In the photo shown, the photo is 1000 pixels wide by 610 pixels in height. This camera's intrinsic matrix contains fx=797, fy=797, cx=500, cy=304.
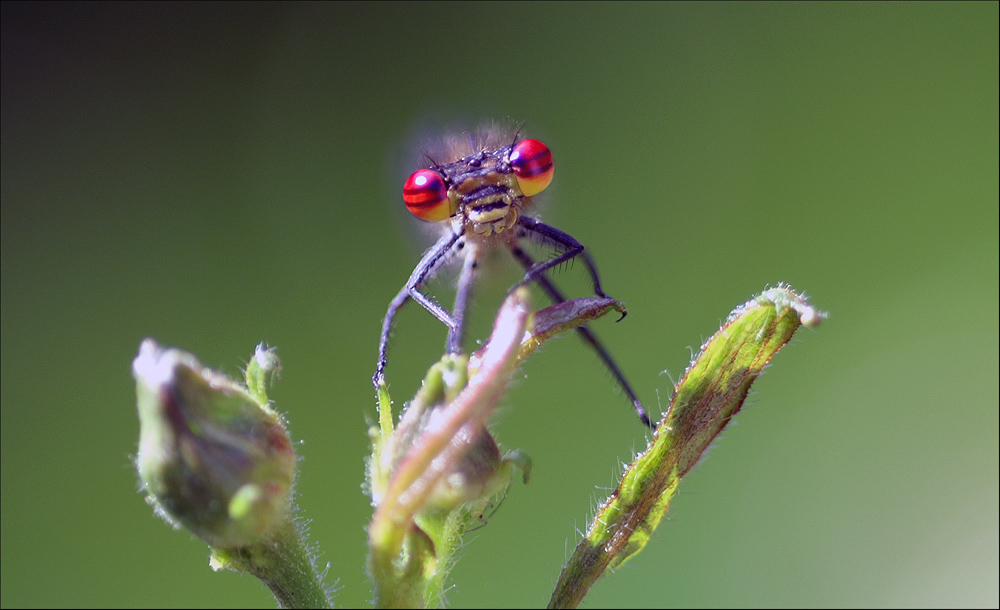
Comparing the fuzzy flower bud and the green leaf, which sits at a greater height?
the fuzzy flower bud

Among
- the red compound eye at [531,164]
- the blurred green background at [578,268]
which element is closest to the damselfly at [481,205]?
→ the red compound eye at [531,164]

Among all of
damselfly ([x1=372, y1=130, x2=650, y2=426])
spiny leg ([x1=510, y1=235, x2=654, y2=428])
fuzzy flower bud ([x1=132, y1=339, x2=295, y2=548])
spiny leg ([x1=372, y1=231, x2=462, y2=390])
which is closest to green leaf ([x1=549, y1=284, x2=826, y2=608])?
spiny leg ([x1=510, y1=235, x2=654, y2=428])

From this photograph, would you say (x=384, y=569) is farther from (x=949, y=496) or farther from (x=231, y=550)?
(x=949, y=496)

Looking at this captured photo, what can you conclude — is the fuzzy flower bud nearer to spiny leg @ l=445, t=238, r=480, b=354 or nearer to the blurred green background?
spiny leg @ l=445, t=238, r=480, b=354

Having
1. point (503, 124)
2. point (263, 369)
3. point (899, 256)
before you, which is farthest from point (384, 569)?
point (899, 256)

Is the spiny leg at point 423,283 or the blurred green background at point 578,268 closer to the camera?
the spiny leg at point 423,283

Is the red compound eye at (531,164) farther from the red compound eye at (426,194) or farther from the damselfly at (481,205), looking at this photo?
the red compound eye at (426,194)
